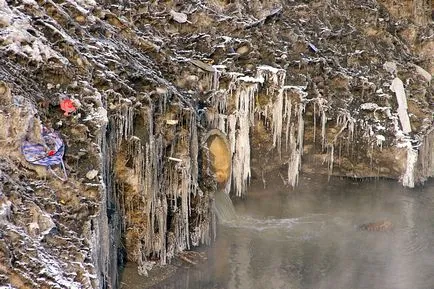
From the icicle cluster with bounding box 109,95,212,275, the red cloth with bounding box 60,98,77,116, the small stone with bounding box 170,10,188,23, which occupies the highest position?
the small stone with bounding box 170,10,188,23

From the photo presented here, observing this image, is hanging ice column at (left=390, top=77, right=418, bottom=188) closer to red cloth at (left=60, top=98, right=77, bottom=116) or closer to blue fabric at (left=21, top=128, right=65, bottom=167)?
red cloth at (left=60, top=98, right=77, bottom=116)

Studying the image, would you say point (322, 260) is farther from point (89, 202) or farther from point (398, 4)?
point (398, 4)

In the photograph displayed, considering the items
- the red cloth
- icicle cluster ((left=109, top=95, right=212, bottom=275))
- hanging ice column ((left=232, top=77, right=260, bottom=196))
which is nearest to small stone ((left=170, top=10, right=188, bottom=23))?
hanging ice column ((left=232, top=77, right=260, bottom=196))

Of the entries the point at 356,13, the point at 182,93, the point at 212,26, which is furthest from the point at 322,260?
the point at 356,13

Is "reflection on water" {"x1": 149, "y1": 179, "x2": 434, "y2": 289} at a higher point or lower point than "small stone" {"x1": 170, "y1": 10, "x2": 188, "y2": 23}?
lower

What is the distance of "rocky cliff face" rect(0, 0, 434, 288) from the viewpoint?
42.4 ft

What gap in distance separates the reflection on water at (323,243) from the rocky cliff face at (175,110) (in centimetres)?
100

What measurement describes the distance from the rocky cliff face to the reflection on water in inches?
39.4

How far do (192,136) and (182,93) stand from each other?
2.26m

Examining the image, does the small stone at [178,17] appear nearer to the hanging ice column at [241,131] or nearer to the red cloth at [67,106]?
the hanging ice column at [241,131]

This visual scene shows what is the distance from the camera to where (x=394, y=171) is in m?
Answer: 25.9

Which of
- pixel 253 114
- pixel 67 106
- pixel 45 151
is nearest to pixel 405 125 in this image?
pixel 253 114

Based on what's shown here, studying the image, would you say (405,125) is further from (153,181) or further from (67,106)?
(67,106)

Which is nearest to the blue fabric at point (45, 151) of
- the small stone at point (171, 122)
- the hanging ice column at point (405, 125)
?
the small stone at point (171, 122)
